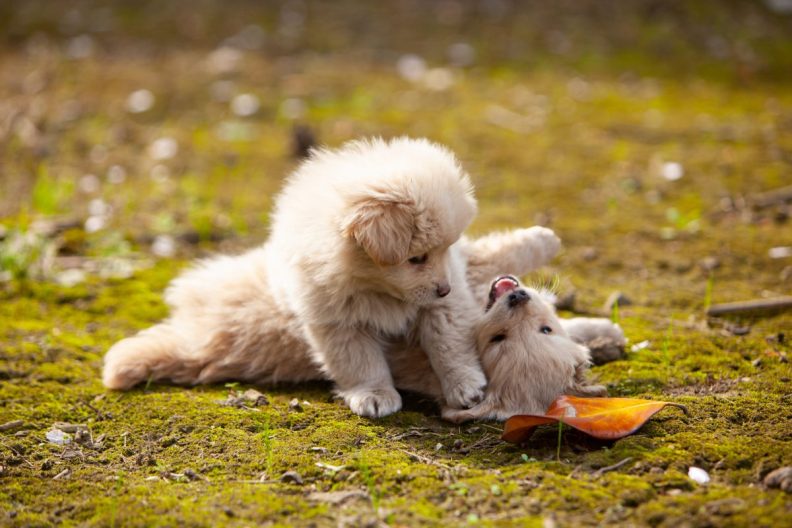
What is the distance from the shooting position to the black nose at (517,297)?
3.26 metres

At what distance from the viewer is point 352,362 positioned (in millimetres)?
3295

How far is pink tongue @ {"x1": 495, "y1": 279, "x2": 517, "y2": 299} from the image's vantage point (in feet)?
11.3

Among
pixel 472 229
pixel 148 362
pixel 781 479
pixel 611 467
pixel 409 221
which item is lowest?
pixel 472 229

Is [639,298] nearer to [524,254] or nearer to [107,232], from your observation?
[524,254]

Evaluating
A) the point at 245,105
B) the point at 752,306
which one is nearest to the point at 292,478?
the point at 752,306

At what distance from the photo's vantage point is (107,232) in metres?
5.20

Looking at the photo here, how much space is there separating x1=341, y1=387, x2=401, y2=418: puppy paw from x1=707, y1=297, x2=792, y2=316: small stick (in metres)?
1.68

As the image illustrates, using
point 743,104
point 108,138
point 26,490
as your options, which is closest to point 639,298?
point 26,490

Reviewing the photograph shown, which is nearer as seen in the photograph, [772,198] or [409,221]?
[409,221]

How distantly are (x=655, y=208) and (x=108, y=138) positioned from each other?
177 inches

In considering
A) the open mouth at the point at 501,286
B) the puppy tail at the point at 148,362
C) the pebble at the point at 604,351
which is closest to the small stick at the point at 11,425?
the puppy tail at the point at 148,362

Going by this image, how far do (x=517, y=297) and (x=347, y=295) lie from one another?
0.69 m

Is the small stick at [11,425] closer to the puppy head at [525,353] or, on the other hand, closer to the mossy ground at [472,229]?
the mossy ground at [472,229]

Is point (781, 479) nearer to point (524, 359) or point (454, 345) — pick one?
point (524, 359)
